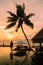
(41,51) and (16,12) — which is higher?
(16,12)

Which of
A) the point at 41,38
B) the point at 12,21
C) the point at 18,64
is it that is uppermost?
the point at 12,21

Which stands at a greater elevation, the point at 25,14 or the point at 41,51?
the point at 25,14

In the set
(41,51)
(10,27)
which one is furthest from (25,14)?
(41,51)

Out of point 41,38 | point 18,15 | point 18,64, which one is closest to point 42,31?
point 41,38

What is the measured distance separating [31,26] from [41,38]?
9.82ft

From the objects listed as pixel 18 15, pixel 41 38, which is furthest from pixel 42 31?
pixel 18 15

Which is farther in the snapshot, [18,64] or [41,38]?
[41,38]

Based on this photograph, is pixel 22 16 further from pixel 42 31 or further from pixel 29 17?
pixel 42 31

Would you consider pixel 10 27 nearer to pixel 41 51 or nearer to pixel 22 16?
pixel 22 16

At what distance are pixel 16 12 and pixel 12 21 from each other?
6.18 feet

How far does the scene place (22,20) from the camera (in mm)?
44094

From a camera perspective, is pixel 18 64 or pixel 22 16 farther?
pixel 22 16

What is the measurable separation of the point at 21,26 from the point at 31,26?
1832mm

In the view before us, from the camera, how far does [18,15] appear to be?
44062 millimetres
